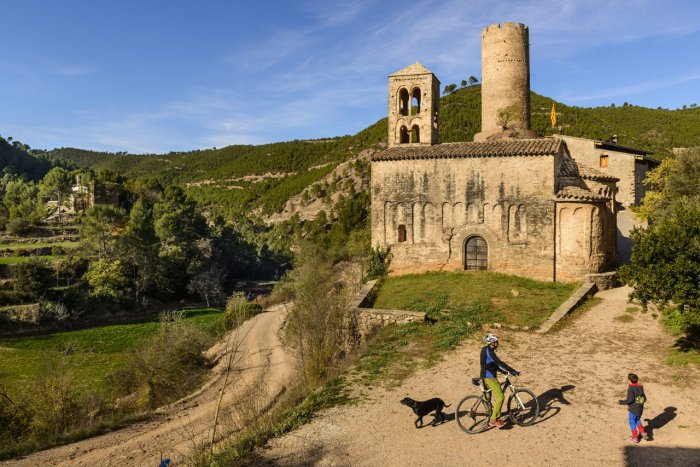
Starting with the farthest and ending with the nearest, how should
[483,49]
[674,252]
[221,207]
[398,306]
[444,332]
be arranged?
1. [221,207]
2. [483,49]
3. [398,306]
4. [444,332]
5. [674,252]

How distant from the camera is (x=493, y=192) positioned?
22.2 meters

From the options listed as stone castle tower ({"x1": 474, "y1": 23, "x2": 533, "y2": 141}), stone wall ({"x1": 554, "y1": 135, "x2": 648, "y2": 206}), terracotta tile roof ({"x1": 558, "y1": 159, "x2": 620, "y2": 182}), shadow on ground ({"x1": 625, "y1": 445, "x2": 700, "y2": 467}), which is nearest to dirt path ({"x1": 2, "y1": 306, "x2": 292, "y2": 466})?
shadow on ground ({"x1": 625, "y1": 445, "x2": 700, "y2": 467})

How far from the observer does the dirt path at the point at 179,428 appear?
1168 centimetres

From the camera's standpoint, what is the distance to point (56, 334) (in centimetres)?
3669

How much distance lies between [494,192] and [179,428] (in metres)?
16.4

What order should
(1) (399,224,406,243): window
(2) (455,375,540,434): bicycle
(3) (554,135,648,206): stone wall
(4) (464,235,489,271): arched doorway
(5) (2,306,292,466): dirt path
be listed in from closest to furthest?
(2) (455,375,540,434): bicycle
(5) (2,306,292,466): dirt path
(4) (464,235,489,271): arched doorway
(1) (399,224,406,243): window
(3) (554,135,648,206): stone wall

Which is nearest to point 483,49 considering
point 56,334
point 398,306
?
point 398,306

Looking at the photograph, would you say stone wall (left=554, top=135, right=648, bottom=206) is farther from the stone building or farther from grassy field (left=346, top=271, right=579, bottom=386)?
grassy field (left=346, top=271, right=579, bottom=386)

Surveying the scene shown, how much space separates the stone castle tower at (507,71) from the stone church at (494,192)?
0.17ft

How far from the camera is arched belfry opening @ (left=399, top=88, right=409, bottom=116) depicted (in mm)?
25641

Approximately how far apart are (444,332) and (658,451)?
25.0 feet

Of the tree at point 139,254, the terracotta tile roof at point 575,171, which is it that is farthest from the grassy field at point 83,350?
the terracotta tile roof at point 575,171

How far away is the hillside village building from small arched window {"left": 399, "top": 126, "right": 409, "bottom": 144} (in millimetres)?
55

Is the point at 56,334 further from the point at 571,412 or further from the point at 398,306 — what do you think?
the point at 571,412
